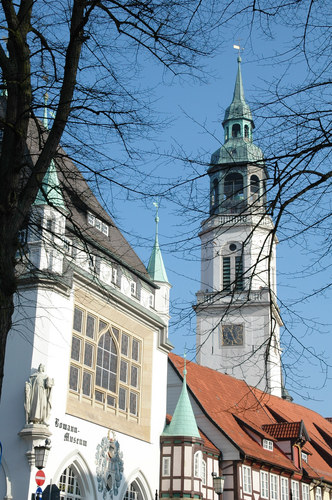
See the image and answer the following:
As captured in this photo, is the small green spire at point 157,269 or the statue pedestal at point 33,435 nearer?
the statue pedestal at point 33,435

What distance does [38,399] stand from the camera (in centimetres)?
2297

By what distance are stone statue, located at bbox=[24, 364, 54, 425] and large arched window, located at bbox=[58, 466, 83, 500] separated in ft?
8.43

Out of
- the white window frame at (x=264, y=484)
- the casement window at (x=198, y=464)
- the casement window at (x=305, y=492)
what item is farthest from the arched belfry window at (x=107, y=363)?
the casement window at (x=305, y=492)

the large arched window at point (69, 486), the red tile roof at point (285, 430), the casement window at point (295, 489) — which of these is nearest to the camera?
the large arched window at point (69, 486)

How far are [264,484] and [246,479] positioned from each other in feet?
6.51

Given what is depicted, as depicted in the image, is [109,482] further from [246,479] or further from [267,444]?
[267,444]

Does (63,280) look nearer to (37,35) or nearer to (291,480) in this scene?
(37,35)

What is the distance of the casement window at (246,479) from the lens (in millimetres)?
34147

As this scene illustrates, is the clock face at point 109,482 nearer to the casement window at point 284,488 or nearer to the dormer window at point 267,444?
the dormer window at point 267,444

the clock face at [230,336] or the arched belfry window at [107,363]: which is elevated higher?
the clock face at [230,336]

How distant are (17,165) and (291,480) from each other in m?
33.1

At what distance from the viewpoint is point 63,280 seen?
25.3 meters

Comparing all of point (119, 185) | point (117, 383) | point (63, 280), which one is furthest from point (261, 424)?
point (119, 185)

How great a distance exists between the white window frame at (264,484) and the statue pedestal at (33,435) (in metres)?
15.7
